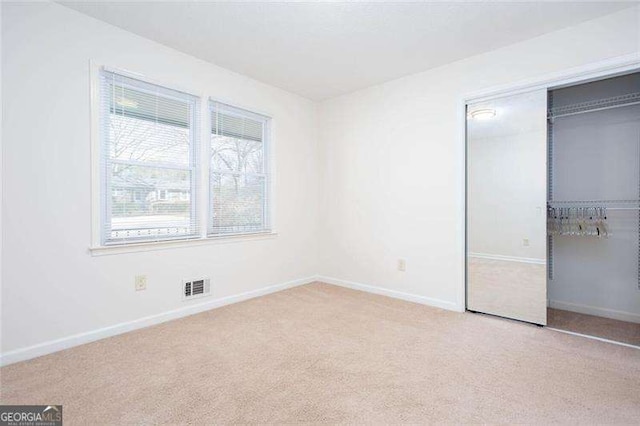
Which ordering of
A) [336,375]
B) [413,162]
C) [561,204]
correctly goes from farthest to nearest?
[413,162] → [561,204] → [336,375]

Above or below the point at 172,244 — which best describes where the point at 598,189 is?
above

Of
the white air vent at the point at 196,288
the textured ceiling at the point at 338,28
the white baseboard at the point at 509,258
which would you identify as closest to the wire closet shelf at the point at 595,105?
the textured ceiling at the point at 338,28

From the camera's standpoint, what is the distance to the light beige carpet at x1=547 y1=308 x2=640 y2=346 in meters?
2.65

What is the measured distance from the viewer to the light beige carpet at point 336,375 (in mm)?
1680

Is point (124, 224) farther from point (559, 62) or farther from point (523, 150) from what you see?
point (559, 62)

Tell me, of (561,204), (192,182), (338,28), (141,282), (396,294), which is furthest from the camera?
(396,294)

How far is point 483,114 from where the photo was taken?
3.18m

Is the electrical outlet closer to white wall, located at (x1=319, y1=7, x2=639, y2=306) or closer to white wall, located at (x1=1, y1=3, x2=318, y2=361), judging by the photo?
white wall, located at (x1=1, y1=3, x2=318, y2=361)

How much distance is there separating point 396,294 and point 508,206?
1478 mm

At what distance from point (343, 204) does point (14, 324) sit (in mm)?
3245

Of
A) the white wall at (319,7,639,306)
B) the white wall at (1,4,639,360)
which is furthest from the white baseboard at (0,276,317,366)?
the white wall at (319,7,639,306)

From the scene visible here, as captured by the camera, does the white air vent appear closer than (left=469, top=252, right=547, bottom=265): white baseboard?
No

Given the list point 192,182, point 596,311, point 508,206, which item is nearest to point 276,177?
point 192,182

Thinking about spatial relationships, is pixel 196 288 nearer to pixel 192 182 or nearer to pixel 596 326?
pixel 192 182
